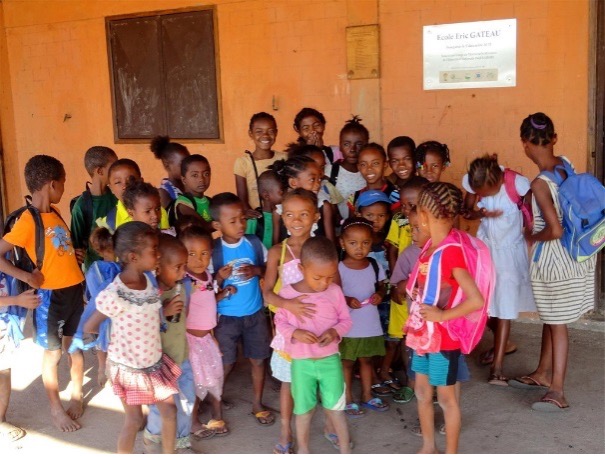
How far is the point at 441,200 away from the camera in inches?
116

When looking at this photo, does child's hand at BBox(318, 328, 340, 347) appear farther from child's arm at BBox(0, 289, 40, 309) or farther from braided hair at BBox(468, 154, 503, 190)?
child's arm at BBox(0, 289, 40, 309)

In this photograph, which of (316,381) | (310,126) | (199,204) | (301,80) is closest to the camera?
(316,381)

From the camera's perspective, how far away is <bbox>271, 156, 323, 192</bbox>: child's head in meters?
3.67

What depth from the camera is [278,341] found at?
3275 millimetres

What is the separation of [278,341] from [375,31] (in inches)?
121

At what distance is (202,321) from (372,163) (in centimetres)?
137

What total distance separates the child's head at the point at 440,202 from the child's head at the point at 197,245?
107 cm

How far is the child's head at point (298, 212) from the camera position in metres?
3.30

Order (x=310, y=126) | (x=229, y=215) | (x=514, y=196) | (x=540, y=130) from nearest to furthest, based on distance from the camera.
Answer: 1. (x=229, y=215)
2. (x=540, y=130)
3. (x=514, y=196)
4. (x=310, y=126)

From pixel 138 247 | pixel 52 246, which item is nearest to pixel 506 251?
pixel 138 247

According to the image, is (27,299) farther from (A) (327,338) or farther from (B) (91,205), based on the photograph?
(A) (327,338)

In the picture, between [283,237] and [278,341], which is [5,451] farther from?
[283,237]

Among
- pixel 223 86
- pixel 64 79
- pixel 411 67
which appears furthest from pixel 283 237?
pixel 64 79

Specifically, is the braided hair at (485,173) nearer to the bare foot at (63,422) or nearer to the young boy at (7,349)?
the young boy at (7,349)
